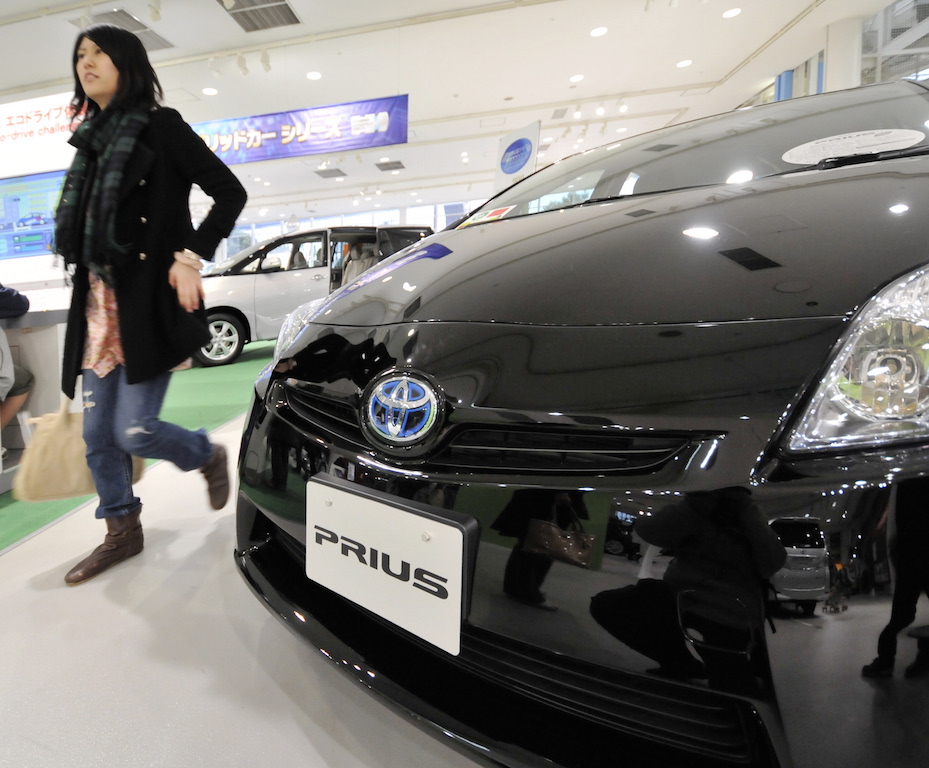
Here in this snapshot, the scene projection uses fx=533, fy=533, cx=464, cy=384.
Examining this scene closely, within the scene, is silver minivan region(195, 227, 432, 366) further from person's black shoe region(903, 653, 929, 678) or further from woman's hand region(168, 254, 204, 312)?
person's black shoe region(903, 653, 929, 678)

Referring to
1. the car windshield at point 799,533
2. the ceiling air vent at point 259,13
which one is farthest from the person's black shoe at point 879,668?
the ceiling air vent at point 259,13

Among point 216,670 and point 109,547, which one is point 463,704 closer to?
point 216,670

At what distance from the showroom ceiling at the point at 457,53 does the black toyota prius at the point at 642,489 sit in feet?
17.6

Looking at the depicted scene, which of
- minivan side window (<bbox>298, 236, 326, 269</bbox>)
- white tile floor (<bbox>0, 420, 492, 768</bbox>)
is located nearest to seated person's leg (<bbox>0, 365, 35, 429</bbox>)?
white tile floor (<bbox>0, 420, 492, 768</bbox>)

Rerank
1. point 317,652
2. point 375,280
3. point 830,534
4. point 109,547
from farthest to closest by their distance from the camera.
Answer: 1. point 109,547
2. point 375,280
3. point 317,652
4. point 830,534

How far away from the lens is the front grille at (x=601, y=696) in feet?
1.55

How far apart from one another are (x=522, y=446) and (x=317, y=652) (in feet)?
1.27

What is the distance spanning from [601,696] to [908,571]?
0.92 feet

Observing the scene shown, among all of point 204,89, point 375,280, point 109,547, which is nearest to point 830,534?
point 375,280

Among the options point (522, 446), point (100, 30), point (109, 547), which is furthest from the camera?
point (109, 547)

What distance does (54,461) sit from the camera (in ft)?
4.01

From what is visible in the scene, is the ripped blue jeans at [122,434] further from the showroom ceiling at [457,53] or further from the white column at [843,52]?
the white column at [843,52]

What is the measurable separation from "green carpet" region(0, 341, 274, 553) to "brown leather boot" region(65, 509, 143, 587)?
0.36m

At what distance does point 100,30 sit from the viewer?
3.48 feet
